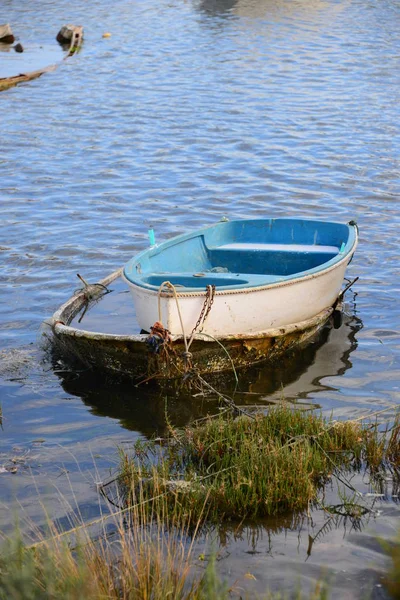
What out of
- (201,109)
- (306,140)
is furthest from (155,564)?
(201,109)

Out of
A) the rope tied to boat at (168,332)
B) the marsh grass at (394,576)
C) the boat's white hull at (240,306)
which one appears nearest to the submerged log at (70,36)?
the boat's white hull at (240,306)

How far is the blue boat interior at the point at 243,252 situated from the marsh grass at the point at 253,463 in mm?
1795

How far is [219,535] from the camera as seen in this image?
210 inches

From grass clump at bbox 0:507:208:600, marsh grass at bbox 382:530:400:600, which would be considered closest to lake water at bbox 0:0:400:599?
marsh grass at bbox 382:530:400:600

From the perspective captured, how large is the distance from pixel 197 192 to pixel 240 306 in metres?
7.26

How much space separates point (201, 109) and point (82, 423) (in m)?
14.7

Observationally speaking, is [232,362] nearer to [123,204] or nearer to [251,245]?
[251,245]

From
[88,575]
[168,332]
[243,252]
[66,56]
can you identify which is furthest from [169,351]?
[66,56]

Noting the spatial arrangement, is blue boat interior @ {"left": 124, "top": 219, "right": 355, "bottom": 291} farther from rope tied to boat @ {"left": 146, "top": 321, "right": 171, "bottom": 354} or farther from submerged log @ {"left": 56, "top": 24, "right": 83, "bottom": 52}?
submerged log @ {"left": 56, "top": 24, "right": 83, "bottom": 52}

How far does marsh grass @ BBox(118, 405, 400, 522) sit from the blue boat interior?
70.7 inches

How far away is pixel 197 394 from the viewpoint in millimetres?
7695

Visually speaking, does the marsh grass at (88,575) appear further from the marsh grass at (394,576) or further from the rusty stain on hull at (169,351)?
the rusty stain on hull at (169,351)

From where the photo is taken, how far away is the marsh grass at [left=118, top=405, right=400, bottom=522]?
5.50 metres

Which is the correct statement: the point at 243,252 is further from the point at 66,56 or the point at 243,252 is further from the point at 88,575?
the point at 66,56
